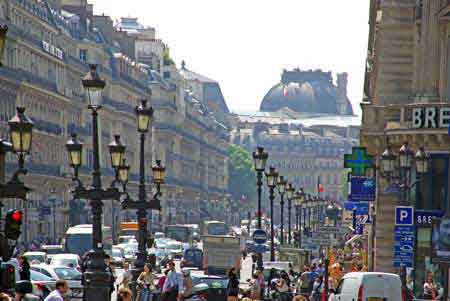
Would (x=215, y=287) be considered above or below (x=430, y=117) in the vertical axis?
below

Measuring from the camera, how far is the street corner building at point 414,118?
152 ft

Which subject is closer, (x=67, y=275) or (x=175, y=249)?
(x=67, y=275)

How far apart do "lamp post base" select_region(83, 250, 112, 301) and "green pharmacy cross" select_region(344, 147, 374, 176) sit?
1673 cm

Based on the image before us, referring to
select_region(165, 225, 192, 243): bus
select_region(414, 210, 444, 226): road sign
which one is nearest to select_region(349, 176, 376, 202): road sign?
select_region(414, 210, 444, 226): road sign

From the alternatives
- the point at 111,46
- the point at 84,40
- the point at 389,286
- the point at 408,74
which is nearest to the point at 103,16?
the point at 111,46

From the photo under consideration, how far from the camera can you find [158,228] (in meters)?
152

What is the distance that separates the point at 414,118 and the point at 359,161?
3.82 m

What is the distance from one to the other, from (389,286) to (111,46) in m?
122

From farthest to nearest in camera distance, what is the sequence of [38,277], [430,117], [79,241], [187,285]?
[79,241] → [430,117] → [38,277] → [187,285]

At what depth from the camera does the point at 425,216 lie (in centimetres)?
4447

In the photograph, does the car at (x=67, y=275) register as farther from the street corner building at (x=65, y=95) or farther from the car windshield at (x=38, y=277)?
the street corner building at (x=65, y=95)

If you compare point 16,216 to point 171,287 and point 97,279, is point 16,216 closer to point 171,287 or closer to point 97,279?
point 97,279

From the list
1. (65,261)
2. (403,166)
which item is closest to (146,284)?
(403,166)

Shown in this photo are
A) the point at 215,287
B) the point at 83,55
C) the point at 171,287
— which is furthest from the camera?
the point at 83,55
